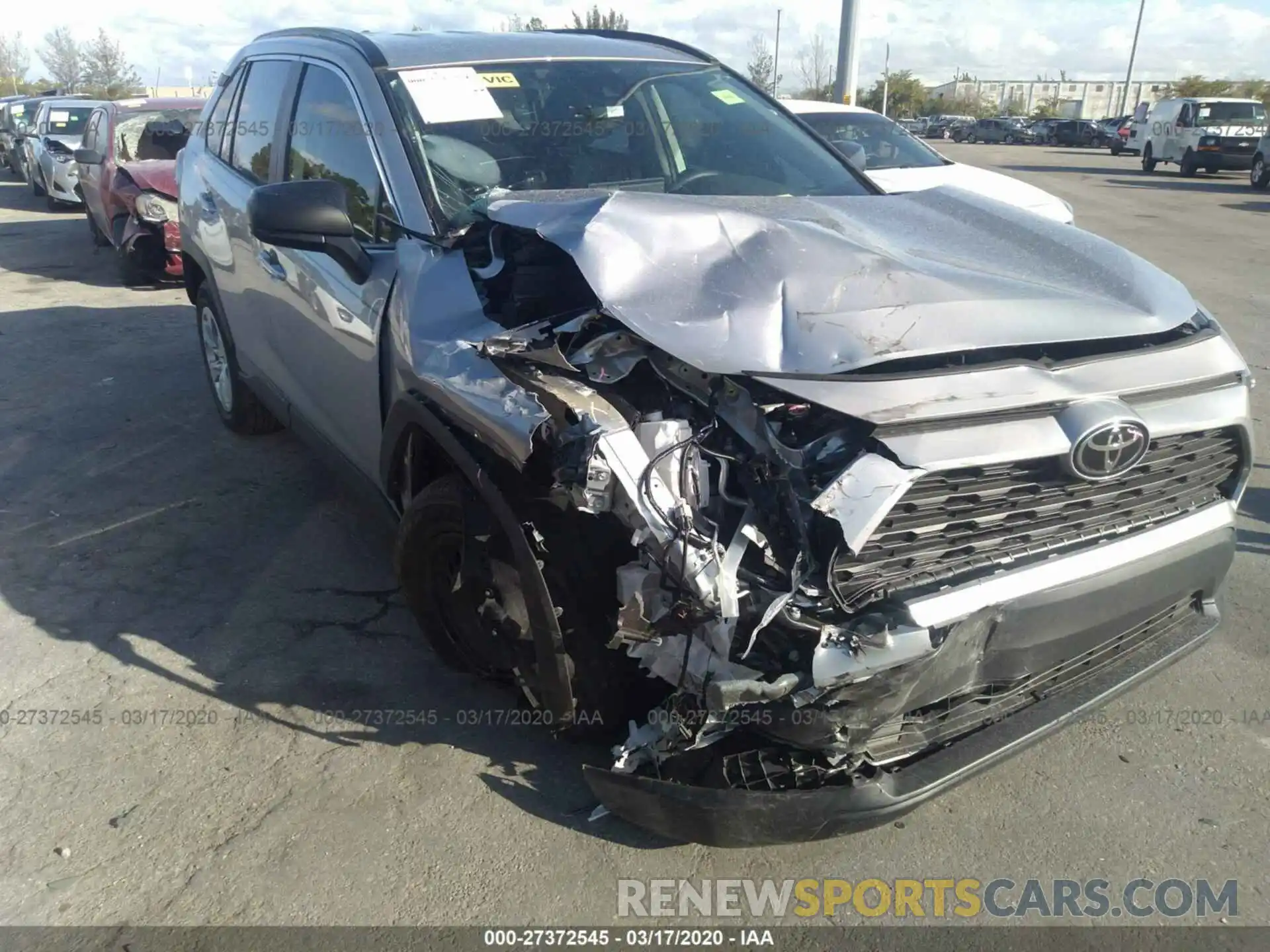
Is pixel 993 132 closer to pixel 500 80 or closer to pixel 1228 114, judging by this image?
pixel 1228 114

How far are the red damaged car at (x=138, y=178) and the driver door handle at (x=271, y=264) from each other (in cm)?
544

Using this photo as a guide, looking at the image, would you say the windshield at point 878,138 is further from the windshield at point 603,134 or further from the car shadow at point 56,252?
the car shadow at point 56,252

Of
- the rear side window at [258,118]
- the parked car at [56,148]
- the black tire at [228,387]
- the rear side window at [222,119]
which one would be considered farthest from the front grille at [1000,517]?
the parked car at [56,148]

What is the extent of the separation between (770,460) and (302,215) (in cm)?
164

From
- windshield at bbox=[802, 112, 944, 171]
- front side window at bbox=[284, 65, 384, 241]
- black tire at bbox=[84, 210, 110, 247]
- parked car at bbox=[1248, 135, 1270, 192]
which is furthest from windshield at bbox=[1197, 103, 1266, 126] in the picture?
front side window at bbox=[284, 65, 384, 241]

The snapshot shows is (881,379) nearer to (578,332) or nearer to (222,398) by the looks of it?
(578,332)

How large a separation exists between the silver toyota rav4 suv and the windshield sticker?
39 millimetres

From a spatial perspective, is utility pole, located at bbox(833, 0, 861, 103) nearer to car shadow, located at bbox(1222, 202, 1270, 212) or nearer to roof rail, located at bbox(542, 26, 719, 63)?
car shadow, located at bbox(1222, 202, 1270, 212)

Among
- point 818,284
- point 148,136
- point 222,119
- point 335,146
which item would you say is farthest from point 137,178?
point 818,284

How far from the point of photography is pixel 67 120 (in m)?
18.3

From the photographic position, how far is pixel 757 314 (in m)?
2.44

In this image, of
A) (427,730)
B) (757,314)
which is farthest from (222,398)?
(757,314)

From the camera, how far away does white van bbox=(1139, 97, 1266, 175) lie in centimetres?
2534

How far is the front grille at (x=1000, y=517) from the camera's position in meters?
2.24
